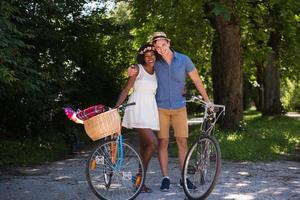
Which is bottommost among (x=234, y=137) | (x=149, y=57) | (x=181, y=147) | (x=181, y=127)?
(x=181, y=147)

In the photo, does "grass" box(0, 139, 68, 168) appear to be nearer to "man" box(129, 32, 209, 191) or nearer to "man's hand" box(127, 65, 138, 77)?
"man" box(129, 32, 209, 191)

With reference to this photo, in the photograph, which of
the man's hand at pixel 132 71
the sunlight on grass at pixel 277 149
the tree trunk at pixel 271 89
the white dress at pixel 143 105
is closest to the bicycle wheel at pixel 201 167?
the white dress at pixel 143 105

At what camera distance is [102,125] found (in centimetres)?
657

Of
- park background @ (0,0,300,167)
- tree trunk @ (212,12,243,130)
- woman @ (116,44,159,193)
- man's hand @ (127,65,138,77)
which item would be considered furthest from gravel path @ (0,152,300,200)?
tree trunk @ (212,12,243,130)

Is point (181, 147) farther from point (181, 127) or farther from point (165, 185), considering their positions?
point (165, 185)

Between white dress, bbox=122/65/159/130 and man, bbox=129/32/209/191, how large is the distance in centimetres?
13

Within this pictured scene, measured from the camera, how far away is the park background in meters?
10.8

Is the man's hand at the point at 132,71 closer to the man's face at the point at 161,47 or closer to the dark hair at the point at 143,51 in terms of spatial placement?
the dark hair at the point at 143,51

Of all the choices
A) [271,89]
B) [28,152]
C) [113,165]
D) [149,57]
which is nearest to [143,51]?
[149,57]

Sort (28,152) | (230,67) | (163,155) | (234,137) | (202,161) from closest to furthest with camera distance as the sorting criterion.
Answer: (202,161)
(163,155)
(28,152)
(234,137)
(230,67)

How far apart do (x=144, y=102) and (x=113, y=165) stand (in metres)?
0.90

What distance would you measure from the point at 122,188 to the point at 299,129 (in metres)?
12.0

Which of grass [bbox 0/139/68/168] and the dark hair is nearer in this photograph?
the dark hair

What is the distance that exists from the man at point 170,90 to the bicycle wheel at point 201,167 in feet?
0.86
